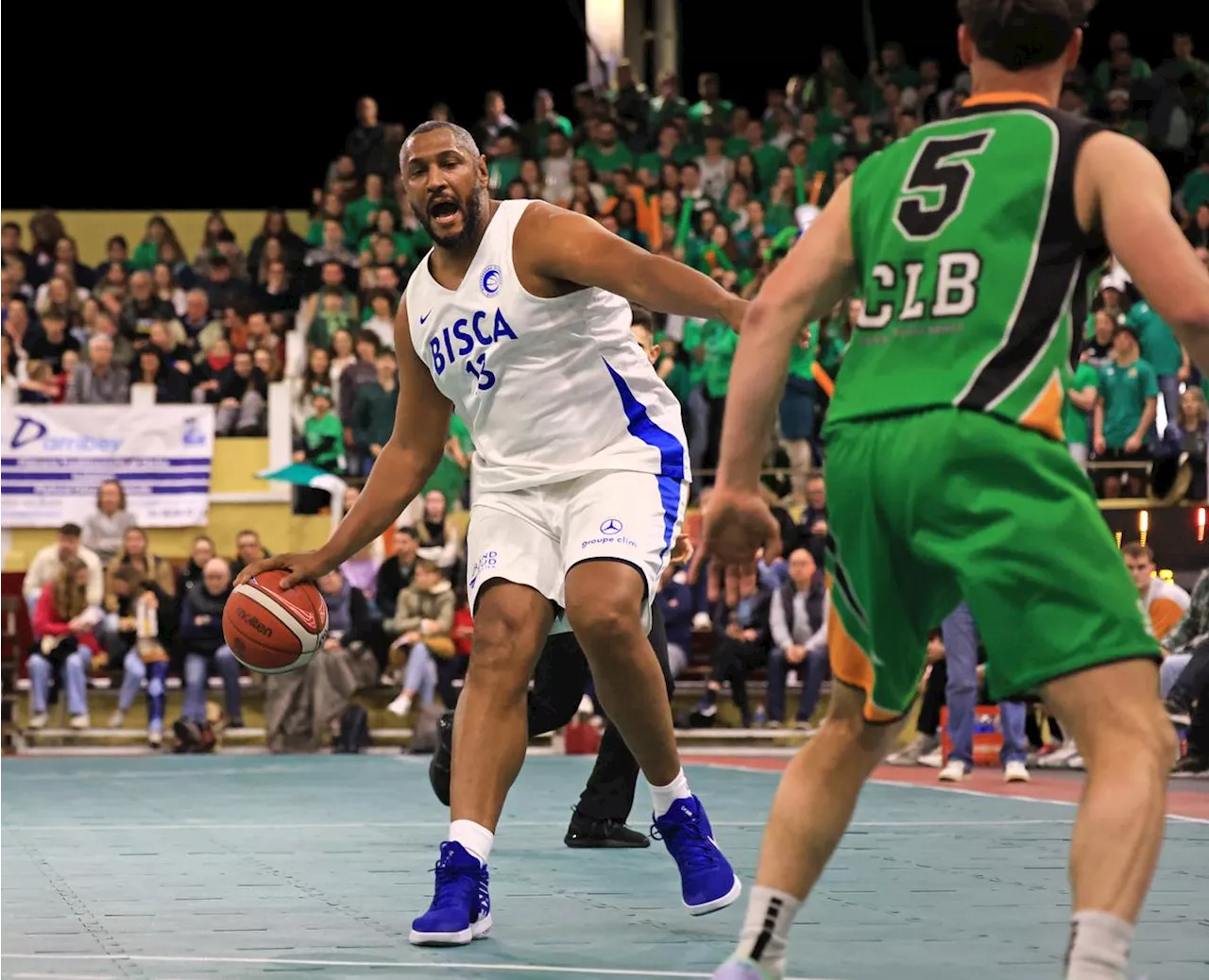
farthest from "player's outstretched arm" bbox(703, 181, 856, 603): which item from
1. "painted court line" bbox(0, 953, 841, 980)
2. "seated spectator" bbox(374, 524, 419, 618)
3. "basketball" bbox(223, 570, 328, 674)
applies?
"seated spectator" bbox(374, 524, 419, 618)

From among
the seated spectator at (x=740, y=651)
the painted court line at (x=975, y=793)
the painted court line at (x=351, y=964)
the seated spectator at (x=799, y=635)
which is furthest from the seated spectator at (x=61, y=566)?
the painted court line at (x=351, y=964)

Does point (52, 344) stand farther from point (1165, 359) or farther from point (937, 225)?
point (937, 225)

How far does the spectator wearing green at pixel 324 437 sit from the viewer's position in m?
17.6

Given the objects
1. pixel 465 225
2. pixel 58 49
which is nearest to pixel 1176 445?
pixel 465 225

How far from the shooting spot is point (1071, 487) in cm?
343

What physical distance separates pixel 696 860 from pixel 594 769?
1964mm

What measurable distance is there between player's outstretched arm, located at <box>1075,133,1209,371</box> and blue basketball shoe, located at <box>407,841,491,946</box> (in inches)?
97.3

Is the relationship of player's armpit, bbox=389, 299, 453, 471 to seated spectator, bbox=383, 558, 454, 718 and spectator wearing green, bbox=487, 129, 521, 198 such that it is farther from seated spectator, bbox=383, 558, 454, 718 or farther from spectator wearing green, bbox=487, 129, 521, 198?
spectator wearing green, bbox=487, 129, 521, 198

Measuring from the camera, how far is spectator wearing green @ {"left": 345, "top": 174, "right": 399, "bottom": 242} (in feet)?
67.6

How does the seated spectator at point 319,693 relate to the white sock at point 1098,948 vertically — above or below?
below

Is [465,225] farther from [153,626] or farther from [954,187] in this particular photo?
[153,626]

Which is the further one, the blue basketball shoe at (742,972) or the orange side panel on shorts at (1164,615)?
the orange side panel on shorts at (1164,615)

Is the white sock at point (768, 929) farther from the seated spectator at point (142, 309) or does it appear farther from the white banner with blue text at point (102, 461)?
the seated spectator at point (142, 309)

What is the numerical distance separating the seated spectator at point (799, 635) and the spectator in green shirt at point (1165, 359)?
3.50 meters
